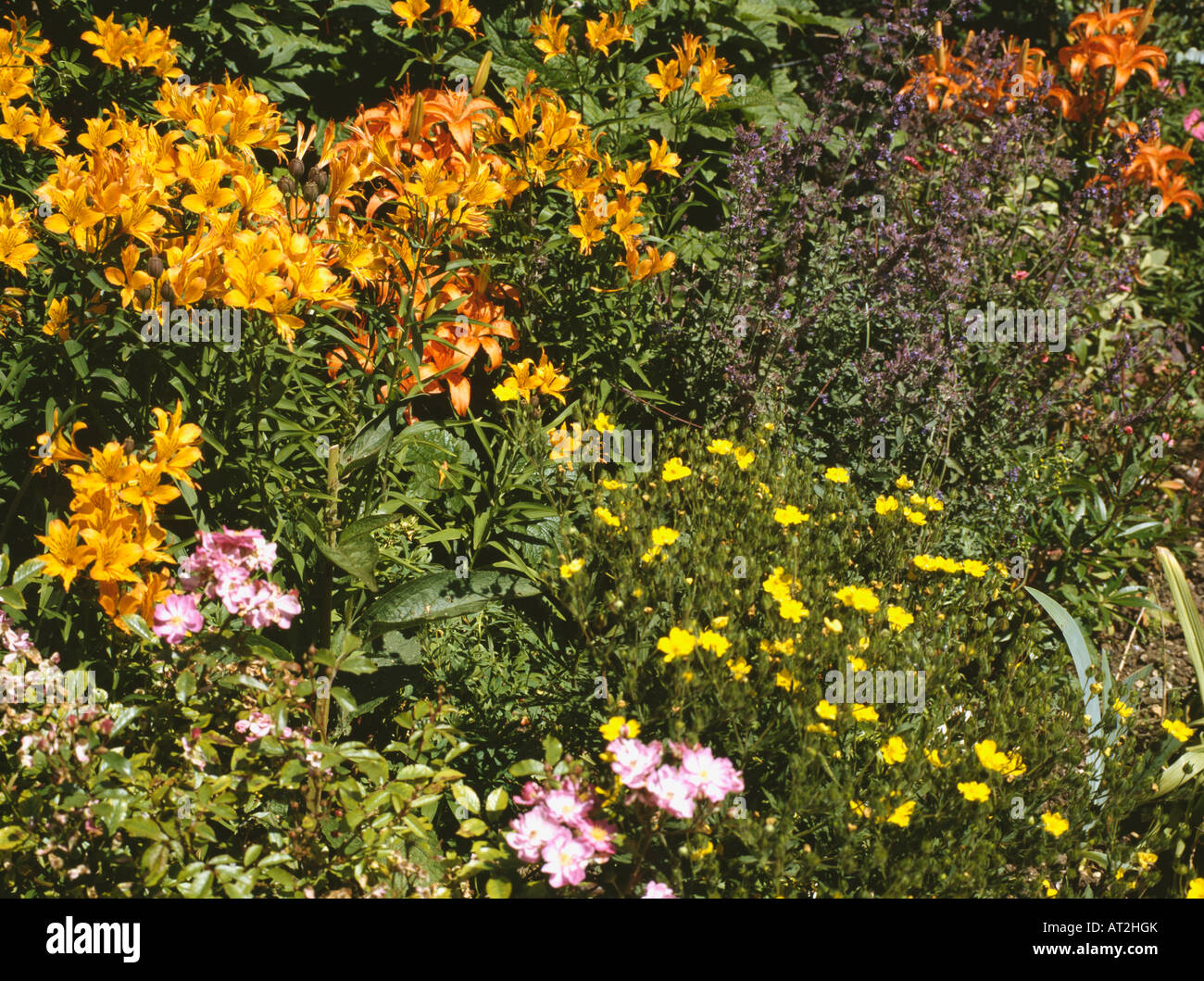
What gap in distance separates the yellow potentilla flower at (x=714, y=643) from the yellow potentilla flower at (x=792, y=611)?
175mm

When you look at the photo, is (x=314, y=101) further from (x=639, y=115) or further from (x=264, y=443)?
(x=264, y=443)

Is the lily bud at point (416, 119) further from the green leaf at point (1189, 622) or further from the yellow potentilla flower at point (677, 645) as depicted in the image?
the green leaf at point (1189, 622)

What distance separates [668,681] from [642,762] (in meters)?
0.34

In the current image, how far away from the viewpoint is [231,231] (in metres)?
2.16

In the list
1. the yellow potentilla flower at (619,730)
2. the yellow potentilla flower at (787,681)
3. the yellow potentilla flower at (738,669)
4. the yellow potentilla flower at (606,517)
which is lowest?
the yellow potentilla flower at (619,730)

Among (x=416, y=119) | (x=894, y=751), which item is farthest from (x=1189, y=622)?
(x=416, y=119)

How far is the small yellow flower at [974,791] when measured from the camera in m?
1.87

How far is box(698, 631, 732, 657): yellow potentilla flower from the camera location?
6.54 ft

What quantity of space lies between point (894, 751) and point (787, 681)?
0.25m

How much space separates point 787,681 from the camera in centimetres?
204

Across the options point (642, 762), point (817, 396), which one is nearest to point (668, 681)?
point (642, 762)

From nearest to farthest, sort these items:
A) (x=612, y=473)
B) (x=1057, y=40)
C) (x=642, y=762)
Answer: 1. (x=642, y=762)
2. (x=612, y=473)
3. (x=1057, y=40)

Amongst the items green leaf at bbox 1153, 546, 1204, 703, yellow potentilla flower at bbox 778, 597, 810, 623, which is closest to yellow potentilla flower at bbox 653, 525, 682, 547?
yellow potentilla flower at bbox 778, 597, 810, 623

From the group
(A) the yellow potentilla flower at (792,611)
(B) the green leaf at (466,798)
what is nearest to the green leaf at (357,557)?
(B) the green leaf at (466,798)
